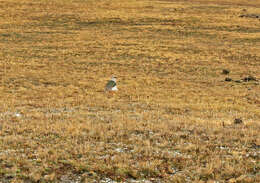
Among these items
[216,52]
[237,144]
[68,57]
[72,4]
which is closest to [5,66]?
[68,57]

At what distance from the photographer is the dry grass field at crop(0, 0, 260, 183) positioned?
902 centimetres

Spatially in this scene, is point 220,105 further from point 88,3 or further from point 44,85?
point 88,3

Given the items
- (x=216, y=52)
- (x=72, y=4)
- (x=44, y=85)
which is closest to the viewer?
(x=44, y=85)

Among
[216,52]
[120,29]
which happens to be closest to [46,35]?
[120,29]

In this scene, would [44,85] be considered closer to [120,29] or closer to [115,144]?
[115,144]

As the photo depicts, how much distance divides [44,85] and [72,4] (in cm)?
5665

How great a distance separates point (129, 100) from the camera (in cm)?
2084

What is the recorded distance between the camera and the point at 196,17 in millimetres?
66375

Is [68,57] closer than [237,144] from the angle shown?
No

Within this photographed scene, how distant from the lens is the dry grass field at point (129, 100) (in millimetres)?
9016

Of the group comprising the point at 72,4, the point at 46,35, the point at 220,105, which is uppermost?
the point at 72,4

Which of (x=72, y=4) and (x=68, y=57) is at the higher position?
(x=72, y=4)

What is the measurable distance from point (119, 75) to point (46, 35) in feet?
78.1

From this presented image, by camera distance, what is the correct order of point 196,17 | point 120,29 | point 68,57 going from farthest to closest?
point 196,17 → point 120,29 → point 68,57
